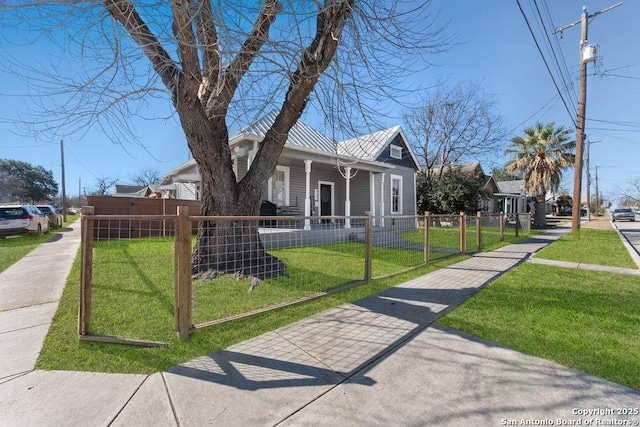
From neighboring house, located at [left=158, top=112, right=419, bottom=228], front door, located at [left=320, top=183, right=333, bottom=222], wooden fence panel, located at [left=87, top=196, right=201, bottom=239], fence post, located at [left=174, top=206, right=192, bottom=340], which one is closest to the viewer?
fence post, located at [left=174, top=206, right=192, bottom=340]

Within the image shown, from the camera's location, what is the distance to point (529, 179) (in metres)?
22.0

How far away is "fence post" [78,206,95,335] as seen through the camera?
2922 mm

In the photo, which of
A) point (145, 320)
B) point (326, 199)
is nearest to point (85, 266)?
point (145, 320)

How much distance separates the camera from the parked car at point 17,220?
11562 mm

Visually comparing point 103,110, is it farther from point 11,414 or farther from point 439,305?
point 439,305

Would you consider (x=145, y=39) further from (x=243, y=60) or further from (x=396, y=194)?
(x=396, y=194)

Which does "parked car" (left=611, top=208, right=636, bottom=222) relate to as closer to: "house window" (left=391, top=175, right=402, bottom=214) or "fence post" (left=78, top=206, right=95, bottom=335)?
"house window" (left=391, top=175, right=402, bottom=214)

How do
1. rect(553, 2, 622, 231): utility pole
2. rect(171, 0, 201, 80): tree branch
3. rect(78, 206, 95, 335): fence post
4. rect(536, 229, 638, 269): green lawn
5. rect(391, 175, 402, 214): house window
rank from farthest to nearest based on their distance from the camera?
rect(391, 175, 402, 214): house window
rect(553, 2, 622, 231): utility pole
rect(536, 229, 638, 269): green lawn
rect(171, 0, 201, 80): tree branch
rect(78, 206, 95, 335): fence post

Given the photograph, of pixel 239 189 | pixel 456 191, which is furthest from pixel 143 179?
pixel 239 189

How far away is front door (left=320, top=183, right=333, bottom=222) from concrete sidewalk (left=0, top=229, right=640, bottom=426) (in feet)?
38.4

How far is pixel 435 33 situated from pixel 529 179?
2192 cm

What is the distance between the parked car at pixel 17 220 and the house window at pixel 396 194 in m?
16.1

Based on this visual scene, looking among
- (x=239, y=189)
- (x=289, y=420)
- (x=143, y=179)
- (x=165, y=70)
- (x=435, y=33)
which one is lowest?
(x=289, y=420)

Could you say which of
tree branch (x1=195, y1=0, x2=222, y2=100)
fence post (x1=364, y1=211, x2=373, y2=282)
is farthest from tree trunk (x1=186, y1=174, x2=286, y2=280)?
tree branch (x1=195, y1=0, x2=222, y2=100)
